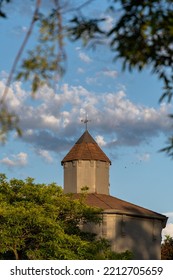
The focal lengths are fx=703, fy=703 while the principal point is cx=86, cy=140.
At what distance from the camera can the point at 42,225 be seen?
1251 inches

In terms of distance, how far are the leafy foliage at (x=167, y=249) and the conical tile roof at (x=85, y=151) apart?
404 inches

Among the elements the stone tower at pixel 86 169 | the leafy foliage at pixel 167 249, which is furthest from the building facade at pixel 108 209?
the leafy foliage at pixel 167 249

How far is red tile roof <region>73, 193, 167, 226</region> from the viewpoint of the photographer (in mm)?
49062

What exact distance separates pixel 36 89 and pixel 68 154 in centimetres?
4688

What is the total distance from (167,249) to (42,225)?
30467 mm

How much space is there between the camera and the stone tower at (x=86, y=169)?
54.4 meters

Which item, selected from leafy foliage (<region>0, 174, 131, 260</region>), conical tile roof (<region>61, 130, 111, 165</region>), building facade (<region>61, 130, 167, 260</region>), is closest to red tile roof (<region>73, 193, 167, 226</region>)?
building facade (<region>61, 130, 167, 260</region>)

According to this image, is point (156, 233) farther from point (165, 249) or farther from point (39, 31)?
point (39, 31)

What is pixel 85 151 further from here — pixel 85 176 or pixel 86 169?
pixel 85 176

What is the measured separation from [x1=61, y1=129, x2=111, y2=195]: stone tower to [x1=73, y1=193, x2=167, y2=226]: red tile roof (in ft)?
4.60

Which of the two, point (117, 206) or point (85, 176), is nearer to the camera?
point (117, 206)

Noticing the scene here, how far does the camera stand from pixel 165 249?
200 feet

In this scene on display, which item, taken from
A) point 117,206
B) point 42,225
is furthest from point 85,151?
→ point 42,225
